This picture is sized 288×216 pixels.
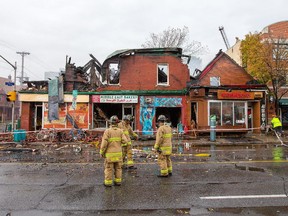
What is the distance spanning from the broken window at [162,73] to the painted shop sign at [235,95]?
14.6ft

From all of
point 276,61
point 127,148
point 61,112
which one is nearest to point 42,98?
point 61,112

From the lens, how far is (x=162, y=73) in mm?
22438

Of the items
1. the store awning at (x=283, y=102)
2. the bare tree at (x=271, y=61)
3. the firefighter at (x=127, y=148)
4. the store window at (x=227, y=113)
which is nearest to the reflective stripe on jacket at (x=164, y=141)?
the firefighter at (x=127, y=148)

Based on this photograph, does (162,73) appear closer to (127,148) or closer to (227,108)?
(227,108)

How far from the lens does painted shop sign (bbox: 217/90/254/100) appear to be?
20391mm

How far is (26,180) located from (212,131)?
12.7 metres

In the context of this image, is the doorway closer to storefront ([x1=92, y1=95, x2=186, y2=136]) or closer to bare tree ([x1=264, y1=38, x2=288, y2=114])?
storefront ([x1=92, y1=95, x2=186, y2=136])

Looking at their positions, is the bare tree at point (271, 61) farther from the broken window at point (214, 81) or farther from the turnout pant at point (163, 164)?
the turnout pant at point (163, 164)

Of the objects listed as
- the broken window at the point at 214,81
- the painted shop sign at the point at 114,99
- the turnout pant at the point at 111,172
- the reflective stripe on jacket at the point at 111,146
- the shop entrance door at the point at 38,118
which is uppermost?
the broken window at the point at 214,81

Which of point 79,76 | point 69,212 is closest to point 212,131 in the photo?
point 79,76

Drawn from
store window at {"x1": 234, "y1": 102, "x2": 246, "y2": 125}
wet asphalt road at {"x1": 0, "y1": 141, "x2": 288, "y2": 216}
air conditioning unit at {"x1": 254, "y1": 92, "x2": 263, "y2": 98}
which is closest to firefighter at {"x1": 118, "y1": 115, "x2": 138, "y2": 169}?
wet asphalt road at {"x1": 0, "y1": 141, "x2": 288, "y2": 216}

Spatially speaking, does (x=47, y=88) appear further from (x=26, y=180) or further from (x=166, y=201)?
(x=166, y=201)

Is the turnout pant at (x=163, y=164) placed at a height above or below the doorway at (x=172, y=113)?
below

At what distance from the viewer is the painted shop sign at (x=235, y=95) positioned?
2039 cm
